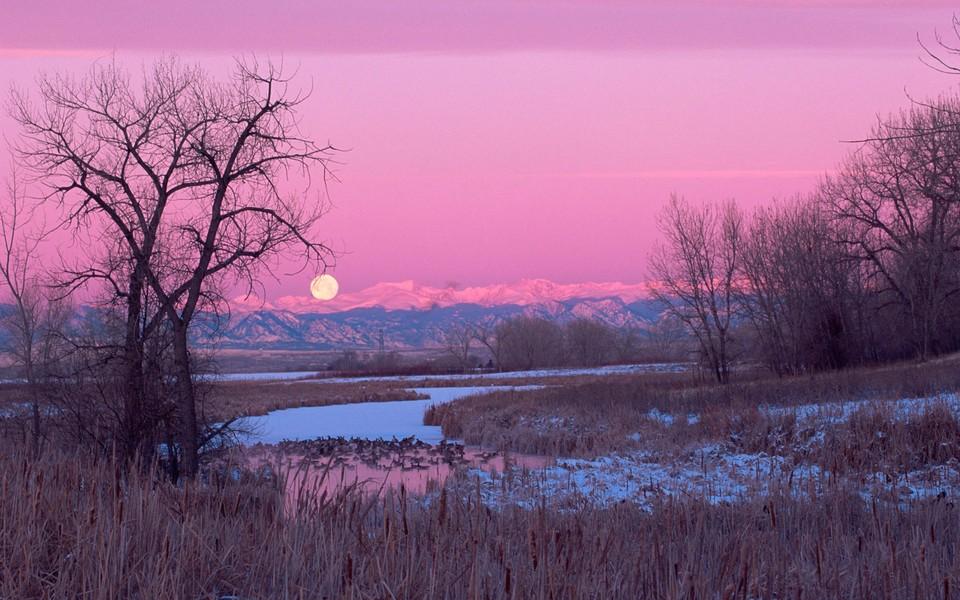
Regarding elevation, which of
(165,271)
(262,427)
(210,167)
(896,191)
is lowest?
(262,427)

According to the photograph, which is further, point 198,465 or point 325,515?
point 198,465

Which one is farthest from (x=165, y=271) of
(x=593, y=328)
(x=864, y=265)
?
(x=593, y=328)

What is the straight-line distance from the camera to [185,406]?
50.7 feet

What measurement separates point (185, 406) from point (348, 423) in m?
14.7

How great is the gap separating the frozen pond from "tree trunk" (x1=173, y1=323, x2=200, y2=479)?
6.15 metres

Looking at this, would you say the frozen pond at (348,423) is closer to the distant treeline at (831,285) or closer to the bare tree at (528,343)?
the distant treeline at (831,285)

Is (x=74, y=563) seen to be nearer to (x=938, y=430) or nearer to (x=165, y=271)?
(x=165, y=271)

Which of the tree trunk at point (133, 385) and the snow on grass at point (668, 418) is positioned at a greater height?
the tree trunk at point (133, 385)

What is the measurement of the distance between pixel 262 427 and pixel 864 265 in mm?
32795

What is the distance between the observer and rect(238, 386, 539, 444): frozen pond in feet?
85.1

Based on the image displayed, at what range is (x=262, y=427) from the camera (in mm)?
27656

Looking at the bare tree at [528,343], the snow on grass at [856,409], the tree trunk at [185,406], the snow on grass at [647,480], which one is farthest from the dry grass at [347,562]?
the bare tree at [528,343]

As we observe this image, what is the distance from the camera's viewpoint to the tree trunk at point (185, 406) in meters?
15.4

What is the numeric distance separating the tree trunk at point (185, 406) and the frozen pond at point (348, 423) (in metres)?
6.15
